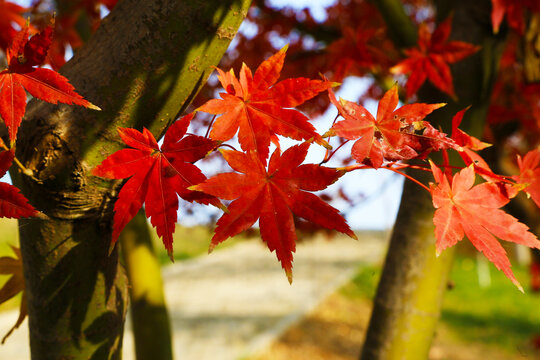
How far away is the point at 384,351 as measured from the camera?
44.9 inches

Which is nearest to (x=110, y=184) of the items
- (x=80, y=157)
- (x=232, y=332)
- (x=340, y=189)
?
(x=80, y=157)

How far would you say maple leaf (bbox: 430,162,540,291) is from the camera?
20.9 inches

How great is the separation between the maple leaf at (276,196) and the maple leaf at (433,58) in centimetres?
63

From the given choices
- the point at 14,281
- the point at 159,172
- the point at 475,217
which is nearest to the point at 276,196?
the point at 159,172

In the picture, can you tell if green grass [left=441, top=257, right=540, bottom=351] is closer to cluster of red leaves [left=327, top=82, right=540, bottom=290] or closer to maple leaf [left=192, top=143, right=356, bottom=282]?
cluster of red leaves [left=327, top=82, right=540, bottom=290]

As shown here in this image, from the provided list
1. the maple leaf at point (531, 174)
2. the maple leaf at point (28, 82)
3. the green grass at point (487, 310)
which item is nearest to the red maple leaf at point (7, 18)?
the maple leaf at point (28, 82)

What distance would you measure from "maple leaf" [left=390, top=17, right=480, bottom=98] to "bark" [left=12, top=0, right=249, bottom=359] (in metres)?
A: 0.59

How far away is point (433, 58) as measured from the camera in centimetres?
109

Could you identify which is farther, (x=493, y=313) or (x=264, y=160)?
(x=493, y=313)

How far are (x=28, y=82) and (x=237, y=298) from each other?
507 centimetres

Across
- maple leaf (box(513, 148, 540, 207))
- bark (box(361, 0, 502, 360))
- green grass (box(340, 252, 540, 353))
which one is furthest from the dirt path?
maple leaf (box(513, 148, 540, 207))

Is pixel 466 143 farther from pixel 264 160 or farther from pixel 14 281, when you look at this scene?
pixel 14 281

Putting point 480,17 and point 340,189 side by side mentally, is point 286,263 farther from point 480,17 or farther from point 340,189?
point 340,189

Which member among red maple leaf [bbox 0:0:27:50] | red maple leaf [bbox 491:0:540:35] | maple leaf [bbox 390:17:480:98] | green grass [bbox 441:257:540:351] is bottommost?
green grass [bbox 441:257:540:351]
